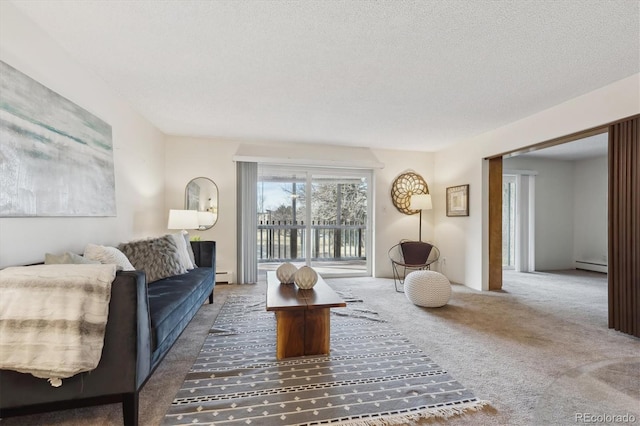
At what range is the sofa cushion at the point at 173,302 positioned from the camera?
1.70 metres

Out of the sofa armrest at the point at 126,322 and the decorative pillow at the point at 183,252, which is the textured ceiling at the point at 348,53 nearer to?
the decorative pillow at the point at 183,252

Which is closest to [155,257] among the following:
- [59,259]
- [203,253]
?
[203,253]

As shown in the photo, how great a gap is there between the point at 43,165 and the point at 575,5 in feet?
11.3

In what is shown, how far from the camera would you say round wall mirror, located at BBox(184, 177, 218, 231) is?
437cm

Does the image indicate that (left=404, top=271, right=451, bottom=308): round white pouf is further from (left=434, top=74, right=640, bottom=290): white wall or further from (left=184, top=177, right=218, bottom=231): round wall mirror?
(left=184, top=177, right=218, bottom=231): round wall mirror

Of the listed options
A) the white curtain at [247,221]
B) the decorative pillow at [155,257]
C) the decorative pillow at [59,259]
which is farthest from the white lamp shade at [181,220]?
the decorative pillow at [59,259]

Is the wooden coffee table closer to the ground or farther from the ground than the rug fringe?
farther from the ground

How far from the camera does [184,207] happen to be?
4.36 m

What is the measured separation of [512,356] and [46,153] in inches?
142

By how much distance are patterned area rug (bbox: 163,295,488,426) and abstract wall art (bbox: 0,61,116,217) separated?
1.49 meters

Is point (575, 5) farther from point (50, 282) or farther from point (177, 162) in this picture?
point (177, 162)

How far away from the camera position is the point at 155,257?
8.65 feet

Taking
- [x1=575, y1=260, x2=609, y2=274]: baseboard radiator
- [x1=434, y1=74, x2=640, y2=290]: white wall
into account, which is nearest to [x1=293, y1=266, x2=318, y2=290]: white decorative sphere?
[x1=434, y1=74, x2=640, y2=290]: white wall

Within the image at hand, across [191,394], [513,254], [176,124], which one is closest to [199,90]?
[176,124]
